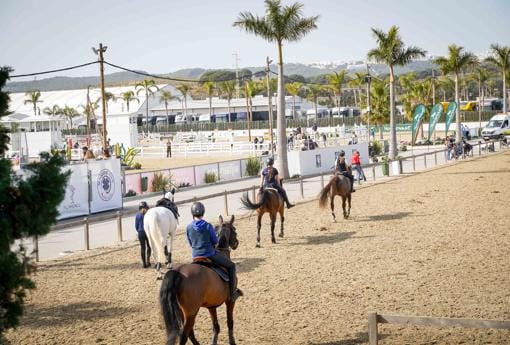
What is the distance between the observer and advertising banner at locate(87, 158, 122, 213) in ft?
85.1

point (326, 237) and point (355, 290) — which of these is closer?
point (355, 290)

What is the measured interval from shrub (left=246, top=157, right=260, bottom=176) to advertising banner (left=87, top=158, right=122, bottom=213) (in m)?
14.5

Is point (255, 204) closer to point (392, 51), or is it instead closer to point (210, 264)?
point (210, 264)

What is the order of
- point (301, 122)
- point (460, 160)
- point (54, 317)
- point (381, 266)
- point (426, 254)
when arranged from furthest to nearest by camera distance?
1. point (301, 122)
2. point (460, 160)
3. point (426, 254)
4. point (381, 266)
5. point (54, 317)

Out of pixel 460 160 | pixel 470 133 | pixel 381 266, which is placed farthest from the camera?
pixel 470 133

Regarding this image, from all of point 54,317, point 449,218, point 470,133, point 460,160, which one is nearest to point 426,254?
point 449,218

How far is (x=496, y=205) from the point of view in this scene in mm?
22688

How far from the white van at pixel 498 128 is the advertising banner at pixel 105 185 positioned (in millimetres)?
48399

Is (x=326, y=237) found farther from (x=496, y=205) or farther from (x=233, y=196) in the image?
(x=233, y=196)

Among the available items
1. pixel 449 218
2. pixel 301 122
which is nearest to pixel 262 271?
pixel 449 218

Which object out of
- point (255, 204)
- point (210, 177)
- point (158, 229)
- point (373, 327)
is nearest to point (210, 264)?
point (373, 327)

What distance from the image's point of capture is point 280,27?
119 ft

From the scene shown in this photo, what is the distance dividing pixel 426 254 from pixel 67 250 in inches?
415

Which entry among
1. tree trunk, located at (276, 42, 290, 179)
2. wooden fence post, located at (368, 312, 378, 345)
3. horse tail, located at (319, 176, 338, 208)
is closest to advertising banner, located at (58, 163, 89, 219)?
horse tail, located at (319, 176, 338, 208)
